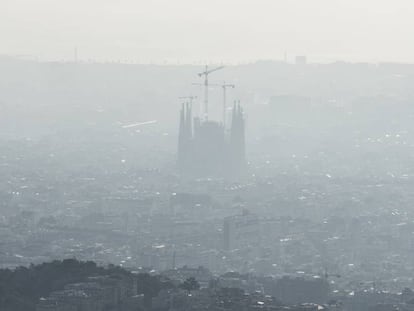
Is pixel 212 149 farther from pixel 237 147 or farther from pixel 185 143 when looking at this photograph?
pixel 185 143

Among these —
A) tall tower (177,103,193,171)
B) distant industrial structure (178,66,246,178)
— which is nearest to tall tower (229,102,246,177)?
distant industrial structure (178,66,246,178)

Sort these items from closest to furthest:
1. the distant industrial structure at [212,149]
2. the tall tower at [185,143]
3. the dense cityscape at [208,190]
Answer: the dense cityscape at [208,190] → the distant industrial structure at [212,149] → the tall tower at [185,143]

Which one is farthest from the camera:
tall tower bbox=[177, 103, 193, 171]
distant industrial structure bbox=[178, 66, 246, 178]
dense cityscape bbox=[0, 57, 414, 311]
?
tall tower bbox=[177, 103, 193, 171]

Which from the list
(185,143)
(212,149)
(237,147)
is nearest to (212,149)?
(212,149)

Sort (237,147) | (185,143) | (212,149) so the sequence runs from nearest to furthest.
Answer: (237,147), (212,149), (185,143)

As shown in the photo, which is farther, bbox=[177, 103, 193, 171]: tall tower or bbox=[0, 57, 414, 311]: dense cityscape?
bbox=[177, 103, 193, 171]: tall tower

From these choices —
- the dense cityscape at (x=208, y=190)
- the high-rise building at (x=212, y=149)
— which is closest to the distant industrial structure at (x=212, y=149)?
the high-rise building at (x=212, y=149)

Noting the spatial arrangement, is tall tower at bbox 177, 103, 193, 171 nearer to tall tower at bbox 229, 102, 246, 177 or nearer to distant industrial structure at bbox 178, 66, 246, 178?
distant industrial structure at bbox 178, 66, 246, 178

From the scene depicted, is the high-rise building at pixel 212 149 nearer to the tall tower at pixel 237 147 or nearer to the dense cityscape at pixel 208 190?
the tall tower at pixel 237 147
